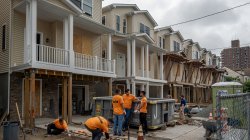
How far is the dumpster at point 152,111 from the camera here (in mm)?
13891

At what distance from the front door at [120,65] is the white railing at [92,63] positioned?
5.40 m

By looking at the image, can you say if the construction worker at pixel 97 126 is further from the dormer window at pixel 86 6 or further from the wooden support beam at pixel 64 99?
the dormer window at pixel 86 6

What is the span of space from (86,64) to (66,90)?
3.02m

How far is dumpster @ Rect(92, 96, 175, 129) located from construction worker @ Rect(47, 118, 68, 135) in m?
3.43

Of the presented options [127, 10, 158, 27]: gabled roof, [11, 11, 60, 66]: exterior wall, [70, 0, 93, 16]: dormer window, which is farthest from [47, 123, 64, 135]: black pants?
[127, 10, 158, 27]: gabled roof

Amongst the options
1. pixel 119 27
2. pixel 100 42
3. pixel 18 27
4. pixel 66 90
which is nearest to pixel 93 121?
pixel 66 90

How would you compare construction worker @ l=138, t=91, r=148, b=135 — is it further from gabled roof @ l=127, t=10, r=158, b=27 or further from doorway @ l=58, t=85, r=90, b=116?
gabled roof @ l=127, t=10, r=158, b=27

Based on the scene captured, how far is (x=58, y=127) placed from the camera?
12109 mm

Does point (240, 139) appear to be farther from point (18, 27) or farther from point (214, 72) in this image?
point (214, 72)

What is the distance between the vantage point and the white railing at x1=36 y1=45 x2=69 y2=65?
15833mm

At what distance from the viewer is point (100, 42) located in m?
23.3

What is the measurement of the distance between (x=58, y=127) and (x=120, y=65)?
15.3m

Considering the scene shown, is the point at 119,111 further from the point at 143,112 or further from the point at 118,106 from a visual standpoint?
the point at 143,112

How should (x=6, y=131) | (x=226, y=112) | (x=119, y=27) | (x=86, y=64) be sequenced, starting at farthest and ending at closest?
(x=119, y=27) → (x=86, y=64) → (x=6, y=131) → (x=226, y=112)
